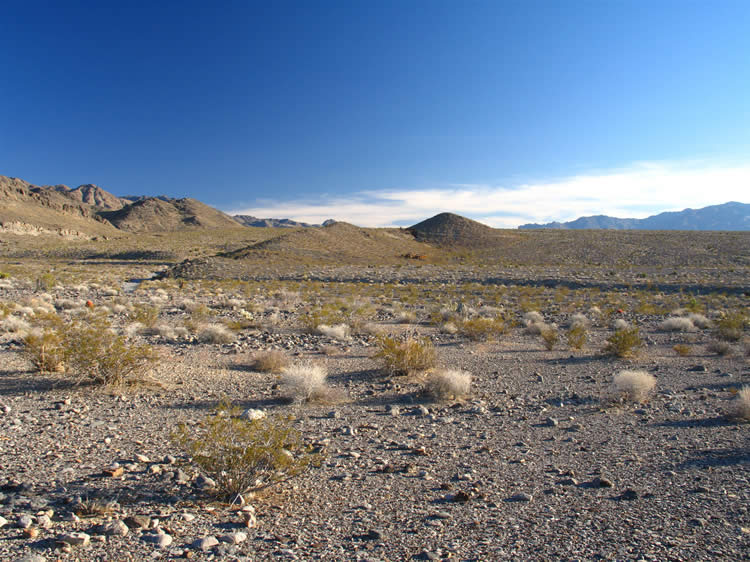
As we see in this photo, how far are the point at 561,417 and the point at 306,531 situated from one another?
466 centimetres

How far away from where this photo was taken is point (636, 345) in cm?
1145

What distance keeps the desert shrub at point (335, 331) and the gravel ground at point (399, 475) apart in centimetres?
432

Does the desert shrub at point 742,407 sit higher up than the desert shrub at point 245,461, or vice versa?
the desert shrub at point 245,461

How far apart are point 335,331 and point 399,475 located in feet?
28.5

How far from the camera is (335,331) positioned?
13523 millimetres

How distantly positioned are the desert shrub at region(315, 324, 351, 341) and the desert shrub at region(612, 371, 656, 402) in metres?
7.50

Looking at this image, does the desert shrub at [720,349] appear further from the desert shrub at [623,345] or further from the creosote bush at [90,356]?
the creosote bush at [90,356]

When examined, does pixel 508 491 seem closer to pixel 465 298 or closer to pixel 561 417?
pixel 561 417

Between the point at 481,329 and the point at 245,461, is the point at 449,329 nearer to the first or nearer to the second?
the point at 481,329

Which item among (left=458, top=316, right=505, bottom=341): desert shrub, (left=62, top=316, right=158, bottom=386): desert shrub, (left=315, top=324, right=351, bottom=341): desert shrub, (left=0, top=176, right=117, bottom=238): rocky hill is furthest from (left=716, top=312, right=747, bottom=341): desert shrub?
(left=0, top=176, right=117, bottom=238): rocky hill

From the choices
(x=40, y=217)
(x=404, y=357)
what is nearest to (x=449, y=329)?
(x=404, y=357)

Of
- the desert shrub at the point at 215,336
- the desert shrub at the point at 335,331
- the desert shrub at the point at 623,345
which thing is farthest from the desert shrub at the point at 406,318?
the desert shrub at the point at 623,345

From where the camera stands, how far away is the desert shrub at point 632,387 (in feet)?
25.0

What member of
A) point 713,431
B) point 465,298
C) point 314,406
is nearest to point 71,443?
point 314,406
